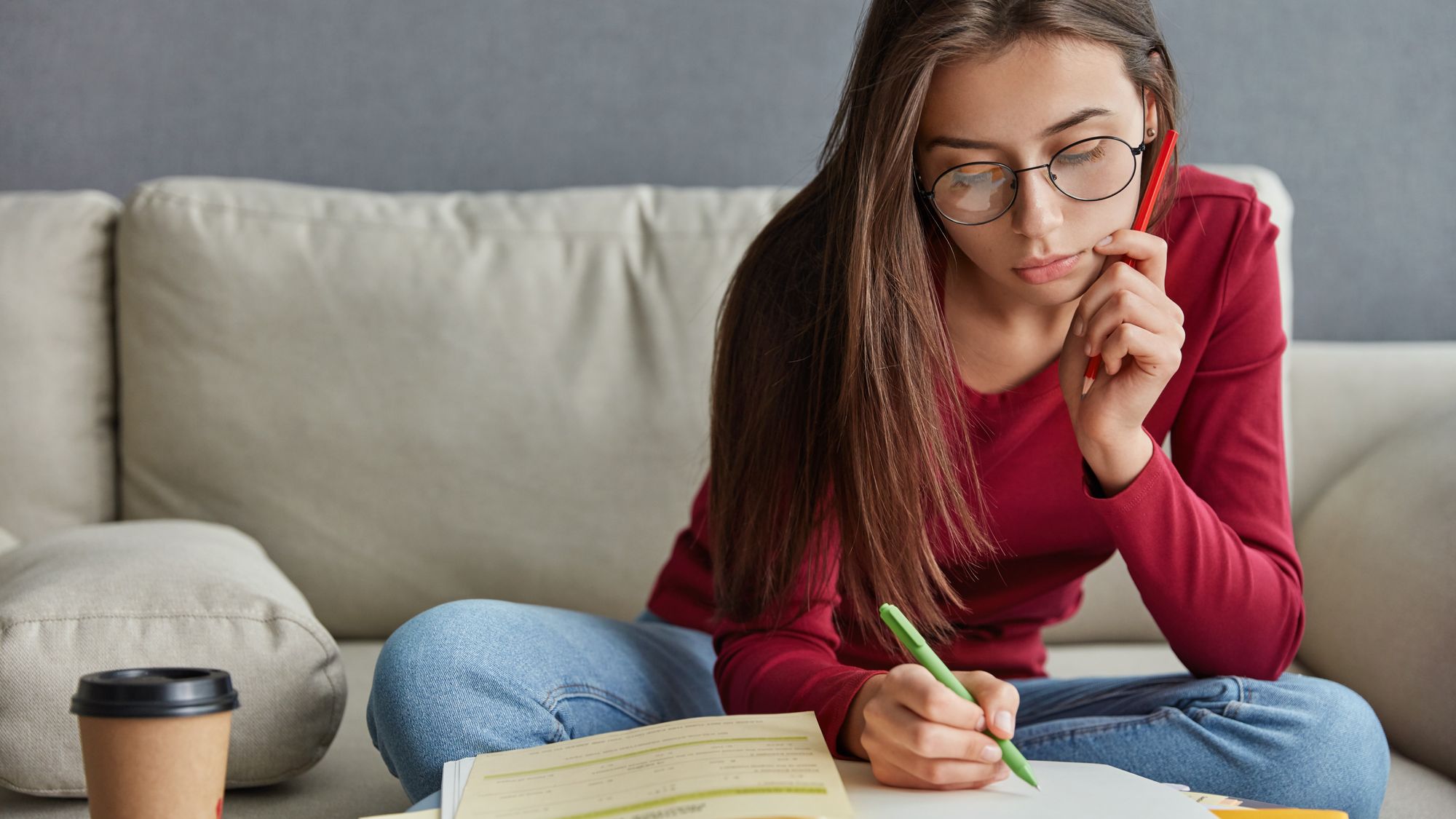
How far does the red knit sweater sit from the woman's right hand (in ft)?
0.51

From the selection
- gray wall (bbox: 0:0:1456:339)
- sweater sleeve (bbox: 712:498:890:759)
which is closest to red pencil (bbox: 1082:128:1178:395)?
sweater sleeve (bbox: 712:498:890:759)

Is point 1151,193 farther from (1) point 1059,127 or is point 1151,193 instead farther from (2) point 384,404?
(2) point 384,404

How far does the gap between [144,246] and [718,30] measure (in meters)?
0.89

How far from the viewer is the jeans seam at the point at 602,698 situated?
0.89 metres

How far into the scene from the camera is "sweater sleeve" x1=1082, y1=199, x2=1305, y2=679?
91cm

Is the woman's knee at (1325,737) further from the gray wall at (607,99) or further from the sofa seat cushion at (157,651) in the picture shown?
the gray wall at (607,99)

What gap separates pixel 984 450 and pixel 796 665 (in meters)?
0.28

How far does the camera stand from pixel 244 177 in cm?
181

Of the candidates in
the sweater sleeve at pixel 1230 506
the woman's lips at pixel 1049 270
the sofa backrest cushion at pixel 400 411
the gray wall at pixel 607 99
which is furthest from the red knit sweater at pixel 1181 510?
the gray wall at pixel 607 99

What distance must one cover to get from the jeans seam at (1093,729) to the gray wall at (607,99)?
1.10m

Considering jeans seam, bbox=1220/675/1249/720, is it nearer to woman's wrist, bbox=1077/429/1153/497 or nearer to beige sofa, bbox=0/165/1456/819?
woman's wrist, bbox=1077/429/1153/497

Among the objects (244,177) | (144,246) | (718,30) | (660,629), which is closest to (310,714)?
(660,629)

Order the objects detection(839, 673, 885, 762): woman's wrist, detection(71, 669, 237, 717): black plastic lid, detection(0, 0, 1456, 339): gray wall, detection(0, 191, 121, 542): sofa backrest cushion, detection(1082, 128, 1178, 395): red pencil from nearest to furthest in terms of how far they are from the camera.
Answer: detection(71, 669, 237, 717): black plastic lid → detection(839, 673, 885, 762): woman's wrist → detection(1082, 128, 1178, 395): red pencil → detection(0, 191, 121, 542): sofa backrest cushion → detection(0, 0, 1456, 339): gray wall

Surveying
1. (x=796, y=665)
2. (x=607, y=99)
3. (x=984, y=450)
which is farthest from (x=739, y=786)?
(x=607, y=99)
